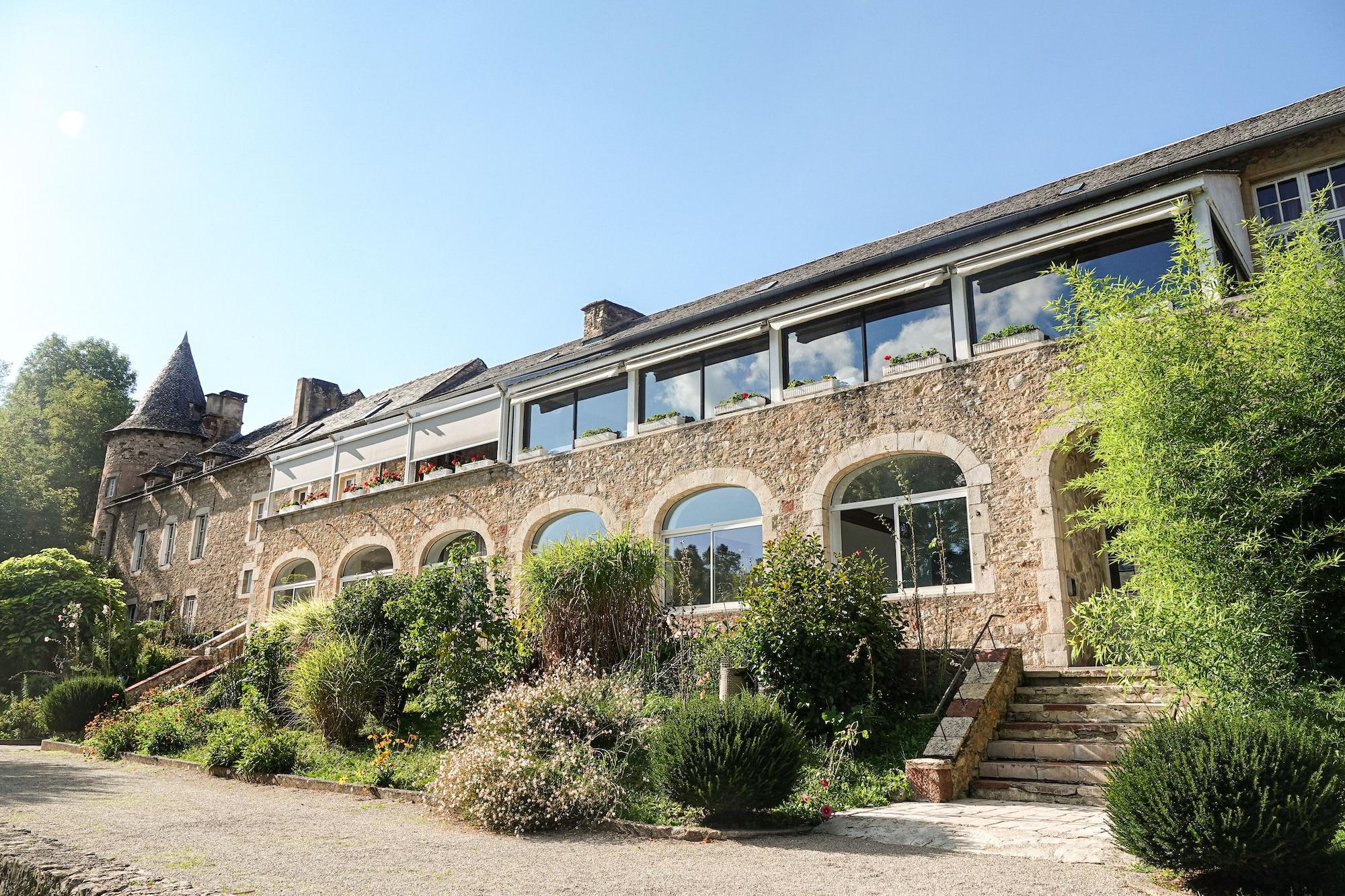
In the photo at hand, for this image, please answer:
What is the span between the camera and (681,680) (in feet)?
31.4

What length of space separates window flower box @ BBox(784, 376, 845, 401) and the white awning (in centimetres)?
639

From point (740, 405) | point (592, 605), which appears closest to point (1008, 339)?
point (740, 405)

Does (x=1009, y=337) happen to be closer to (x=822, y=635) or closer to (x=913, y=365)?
(x=913, y=365)

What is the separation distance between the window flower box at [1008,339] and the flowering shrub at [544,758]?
6069 mm

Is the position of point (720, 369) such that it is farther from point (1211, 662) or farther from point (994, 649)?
point (1211, 662)

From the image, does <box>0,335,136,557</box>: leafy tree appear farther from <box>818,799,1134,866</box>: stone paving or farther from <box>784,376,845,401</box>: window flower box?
<box>818,799,1134,866</box>: stone paving

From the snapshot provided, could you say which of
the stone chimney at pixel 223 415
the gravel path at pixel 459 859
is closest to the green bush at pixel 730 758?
the gravel path at pixel 459 859

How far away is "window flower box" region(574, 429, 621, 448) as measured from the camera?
581 inches

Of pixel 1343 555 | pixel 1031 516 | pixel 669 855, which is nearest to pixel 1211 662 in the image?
pixel 1343 555

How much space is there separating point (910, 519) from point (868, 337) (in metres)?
2.84

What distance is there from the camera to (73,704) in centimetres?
1328

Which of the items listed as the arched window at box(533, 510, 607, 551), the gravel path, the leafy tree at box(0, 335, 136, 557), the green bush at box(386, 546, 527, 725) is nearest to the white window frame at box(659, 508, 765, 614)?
the arched window at box(533, 510, 607, 551)

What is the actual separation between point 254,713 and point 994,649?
9.05 meters

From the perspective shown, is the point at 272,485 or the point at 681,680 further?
the point at 272,485
